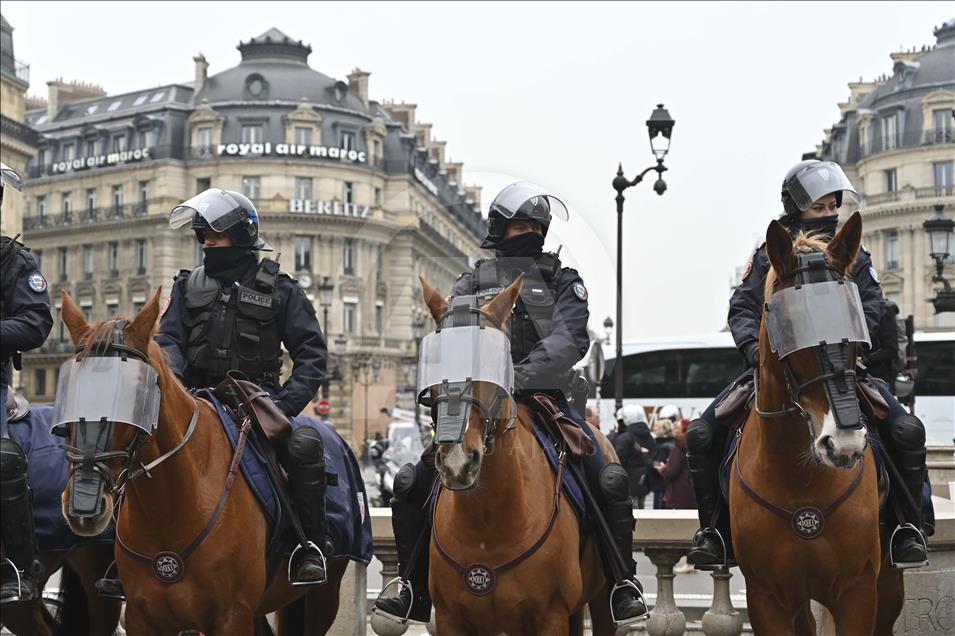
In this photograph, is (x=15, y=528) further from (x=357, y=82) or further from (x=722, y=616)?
(x=357, y=82)

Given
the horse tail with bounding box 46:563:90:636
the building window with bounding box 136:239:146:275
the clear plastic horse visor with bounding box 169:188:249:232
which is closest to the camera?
the clear plastic horse visor with bounding box 169:188:249:232

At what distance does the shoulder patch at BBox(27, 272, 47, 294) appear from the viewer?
257 inches

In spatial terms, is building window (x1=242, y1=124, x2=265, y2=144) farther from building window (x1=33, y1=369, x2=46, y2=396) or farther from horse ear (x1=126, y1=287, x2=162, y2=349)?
horse ear (x1=126, y1=287, x2=162, y2=349)

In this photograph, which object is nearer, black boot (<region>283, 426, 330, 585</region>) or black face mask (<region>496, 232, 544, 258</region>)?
black boot (<region>283, 426, 330, 585</region>)

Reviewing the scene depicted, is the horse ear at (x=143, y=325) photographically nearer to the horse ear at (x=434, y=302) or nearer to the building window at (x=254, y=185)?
the horse ear at (x=434, y=302)

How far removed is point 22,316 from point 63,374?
1.15 m

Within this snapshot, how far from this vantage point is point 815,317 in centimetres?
552

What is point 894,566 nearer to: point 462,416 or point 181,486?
point 462,416

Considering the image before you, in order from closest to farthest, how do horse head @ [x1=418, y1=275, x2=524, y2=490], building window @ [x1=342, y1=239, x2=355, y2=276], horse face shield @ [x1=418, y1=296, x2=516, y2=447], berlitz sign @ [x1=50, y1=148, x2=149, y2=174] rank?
horse head @ [x1=418, y1=275, x2=524, y2=490]
horse face shield @ [x1=418, y1=296, x2=516, y2=447]
building window @ [x1=342, y1=239, x2=355, y2=276]
berlitz sign @ [x1=50, y1=148, x2=149, y2=174]

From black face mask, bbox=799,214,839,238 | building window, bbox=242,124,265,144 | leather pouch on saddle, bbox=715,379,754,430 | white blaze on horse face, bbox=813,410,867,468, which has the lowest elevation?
white blaze on horse face, bbox=813,410,867,468

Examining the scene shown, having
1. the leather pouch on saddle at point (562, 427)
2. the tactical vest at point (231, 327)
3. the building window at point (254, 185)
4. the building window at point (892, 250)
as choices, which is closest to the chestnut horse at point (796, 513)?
the leather pouch on saddle at point (562, 427)

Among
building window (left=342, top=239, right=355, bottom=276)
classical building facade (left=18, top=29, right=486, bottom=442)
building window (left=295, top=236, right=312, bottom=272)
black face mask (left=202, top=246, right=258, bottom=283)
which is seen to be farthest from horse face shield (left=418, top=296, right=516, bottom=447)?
building window (left=295, top=236, right=312, bottom=272)

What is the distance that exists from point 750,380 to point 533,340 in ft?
3.87

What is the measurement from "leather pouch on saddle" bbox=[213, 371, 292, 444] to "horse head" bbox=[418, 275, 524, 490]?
52.7 inches
